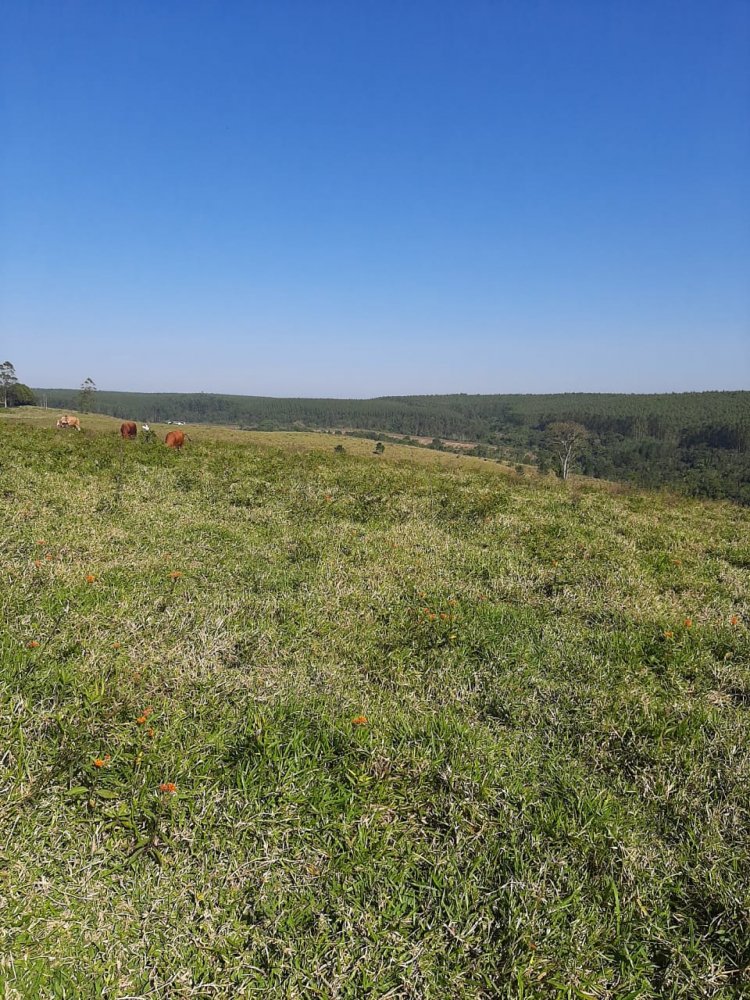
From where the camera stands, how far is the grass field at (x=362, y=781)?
2.29 m

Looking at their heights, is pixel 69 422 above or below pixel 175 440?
above

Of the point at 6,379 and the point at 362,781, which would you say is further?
the point at 6,379

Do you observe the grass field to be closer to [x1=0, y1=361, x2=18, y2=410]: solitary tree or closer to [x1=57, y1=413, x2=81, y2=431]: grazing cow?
[x1=57, y1=413, x2=81, y2=431]: grazing cow

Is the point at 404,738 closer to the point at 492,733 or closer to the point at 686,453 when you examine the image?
the point at 492,733

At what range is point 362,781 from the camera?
124 inches

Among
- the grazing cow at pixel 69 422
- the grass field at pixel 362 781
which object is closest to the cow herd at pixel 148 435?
the grazing cow at pixel 69 422

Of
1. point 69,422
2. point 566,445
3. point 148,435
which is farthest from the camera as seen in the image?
point 566,445

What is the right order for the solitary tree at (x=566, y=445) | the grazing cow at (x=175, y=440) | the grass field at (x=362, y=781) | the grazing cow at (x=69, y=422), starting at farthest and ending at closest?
the solitary tree at (x=566, y=445) < the grazing cow at (x=69, y=422) < the grazing cow at (x=175, y=440) < the grass field at (x=362, y=781)

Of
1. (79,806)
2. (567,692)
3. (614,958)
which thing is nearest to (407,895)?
(614,958)

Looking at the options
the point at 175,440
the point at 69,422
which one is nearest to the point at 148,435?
the point at 175,440

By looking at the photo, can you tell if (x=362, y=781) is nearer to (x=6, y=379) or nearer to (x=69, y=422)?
(x=69, y=422)

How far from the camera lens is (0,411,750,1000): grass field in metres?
2.29

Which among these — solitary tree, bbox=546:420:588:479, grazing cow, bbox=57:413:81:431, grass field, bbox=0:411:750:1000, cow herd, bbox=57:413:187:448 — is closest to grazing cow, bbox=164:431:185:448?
cow herd, bbox=57:413:187:448

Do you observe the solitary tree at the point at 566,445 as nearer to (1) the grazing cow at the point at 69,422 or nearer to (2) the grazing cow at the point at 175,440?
(1) the grazing cow at the point at 69,422
